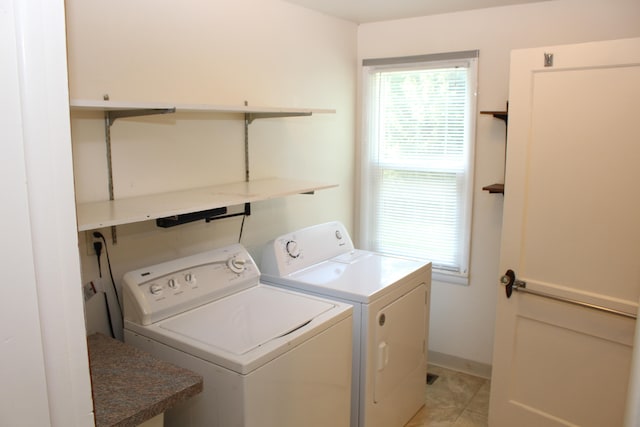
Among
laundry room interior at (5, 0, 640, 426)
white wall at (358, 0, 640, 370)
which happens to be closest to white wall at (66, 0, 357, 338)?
laundry room interior at (5, 0, 640, 426)

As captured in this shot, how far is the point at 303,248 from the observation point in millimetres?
2775

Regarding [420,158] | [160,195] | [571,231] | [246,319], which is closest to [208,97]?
[160,195]

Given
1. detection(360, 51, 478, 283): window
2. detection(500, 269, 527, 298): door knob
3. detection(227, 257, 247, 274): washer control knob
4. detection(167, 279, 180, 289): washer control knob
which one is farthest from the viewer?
detection(360, 51, 478, 283): window

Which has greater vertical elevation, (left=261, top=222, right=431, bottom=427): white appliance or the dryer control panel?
the dryer control panel

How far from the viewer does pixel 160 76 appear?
2.22m

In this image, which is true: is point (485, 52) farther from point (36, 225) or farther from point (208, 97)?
point (36, 225)

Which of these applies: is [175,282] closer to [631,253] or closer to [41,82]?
[41,82]

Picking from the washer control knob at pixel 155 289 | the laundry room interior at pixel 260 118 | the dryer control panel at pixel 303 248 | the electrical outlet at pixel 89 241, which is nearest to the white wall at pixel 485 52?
the laundry room interior at pixel 260 118

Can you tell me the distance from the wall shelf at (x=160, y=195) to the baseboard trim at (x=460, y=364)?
1.62 meters

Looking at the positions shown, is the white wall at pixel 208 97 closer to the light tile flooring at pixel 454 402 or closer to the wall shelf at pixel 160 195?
the wall shelf at pixel 160 195

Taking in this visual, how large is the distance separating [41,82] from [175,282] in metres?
1.72

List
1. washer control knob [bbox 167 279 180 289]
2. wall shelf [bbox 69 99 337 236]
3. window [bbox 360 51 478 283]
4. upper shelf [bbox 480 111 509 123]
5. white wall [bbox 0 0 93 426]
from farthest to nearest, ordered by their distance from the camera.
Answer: window [bbox 360 51 478 283] → upper shelf [bbox 480 111 509 123] → washer control knob [bbox 167 279 180 289] → wall shelf [bbox 69 99 337 236] → white wall [bbox 0 0 93 426]

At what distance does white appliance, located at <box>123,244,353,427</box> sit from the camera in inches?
69.4

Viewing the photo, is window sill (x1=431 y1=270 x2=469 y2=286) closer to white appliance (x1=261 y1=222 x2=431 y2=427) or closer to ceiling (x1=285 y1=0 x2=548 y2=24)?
white appliance (x1=261 y1=222 x2=431 y2=427)
